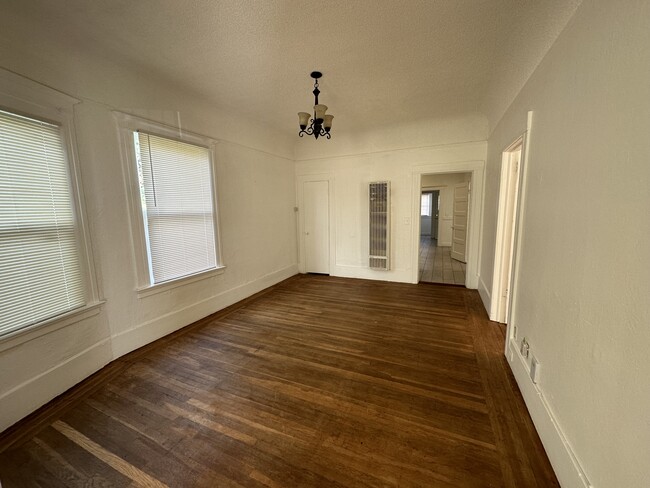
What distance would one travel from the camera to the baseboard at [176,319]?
2525mm

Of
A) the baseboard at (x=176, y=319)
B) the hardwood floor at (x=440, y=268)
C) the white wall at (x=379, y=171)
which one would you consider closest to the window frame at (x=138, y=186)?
the baseboard at (x=176, y=319)

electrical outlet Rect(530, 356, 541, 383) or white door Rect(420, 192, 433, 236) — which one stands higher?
white door Rect(420, 192, 433, 236)

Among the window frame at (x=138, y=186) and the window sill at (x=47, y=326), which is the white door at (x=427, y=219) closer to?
the window frame at (x=138, y=186)

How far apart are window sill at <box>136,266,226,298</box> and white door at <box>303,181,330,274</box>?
2.23 m

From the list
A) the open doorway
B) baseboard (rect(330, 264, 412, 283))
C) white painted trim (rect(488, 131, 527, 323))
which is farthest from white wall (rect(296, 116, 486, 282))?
white painted trim (rect(488, 131, 527, 323))

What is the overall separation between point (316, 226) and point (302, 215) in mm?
392

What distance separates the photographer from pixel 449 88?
3047 millimetres

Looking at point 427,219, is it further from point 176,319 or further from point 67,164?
point 67,164

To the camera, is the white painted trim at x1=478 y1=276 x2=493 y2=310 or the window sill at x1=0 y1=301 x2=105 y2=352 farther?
the white painted trim at x1=478 y1=276 x2=493 y2=310

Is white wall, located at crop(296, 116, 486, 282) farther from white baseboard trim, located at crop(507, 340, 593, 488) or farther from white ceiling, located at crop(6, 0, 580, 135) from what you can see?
white baseboard trim, located at crop(507, 340, 593, 488)

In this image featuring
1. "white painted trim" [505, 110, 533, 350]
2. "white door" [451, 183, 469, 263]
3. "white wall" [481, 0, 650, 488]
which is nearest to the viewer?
"white wall" [481, 0, 650, 488]

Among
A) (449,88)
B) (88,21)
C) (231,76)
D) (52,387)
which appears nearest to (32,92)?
(88,21)

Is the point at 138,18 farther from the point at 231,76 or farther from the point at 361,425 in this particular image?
the point at 361,425

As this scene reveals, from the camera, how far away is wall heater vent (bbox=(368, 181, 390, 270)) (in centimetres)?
471
